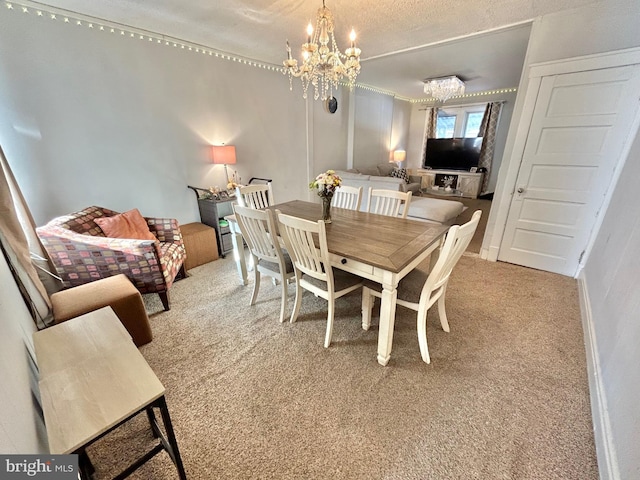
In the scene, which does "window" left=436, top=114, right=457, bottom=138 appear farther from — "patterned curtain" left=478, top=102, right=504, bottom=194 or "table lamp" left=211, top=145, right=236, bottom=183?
"table lamp" left=211, top=145, right=236, bottom=183

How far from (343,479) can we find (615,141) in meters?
3.51

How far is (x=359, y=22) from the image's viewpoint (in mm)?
2594

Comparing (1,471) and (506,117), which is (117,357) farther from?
(506,117)

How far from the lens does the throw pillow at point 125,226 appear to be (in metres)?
2.40

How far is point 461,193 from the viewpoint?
275 inches

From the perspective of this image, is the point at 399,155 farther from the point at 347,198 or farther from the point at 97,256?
the point at 97,256

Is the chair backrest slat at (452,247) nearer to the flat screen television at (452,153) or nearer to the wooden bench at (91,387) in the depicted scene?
the wooden bench at (91,387)

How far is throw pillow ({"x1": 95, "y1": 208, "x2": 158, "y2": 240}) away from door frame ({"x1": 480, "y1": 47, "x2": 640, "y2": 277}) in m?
3.92

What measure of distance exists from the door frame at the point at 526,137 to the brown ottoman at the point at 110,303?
370cm

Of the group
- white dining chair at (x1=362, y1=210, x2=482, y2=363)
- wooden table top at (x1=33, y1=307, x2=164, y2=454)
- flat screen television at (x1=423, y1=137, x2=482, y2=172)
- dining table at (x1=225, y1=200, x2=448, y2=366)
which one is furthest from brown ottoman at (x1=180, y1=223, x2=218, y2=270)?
flat screen television at (x1=423, y1=137, x2=482, y2=172)

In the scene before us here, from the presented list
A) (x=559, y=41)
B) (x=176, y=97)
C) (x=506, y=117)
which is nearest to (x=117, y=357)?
(x=176, y=97)

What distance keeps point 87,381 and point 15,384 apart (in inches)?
8.8

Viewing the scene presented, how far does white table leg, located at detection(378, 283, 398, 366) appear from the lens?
1.55m

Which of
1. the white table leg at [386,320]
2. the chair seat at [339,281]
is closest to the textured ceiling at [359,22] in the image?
the chair seat at [339,281]
